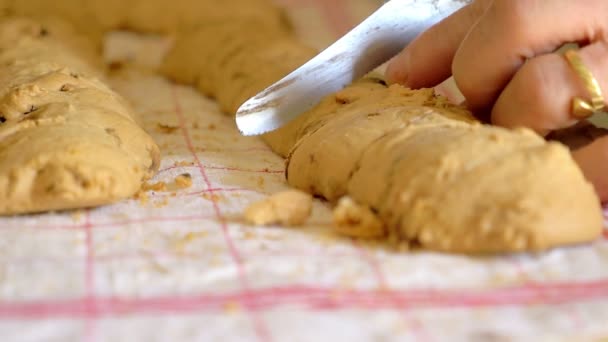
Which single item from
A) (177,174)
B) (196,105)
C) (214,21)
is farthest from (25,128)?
(214,21)

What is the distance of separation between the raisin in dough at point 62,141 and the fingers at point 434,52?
0.39 metres

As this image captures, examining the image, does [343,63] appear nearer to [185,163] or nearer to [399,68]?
[399,68]

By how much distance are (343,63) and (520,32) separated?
299 mm

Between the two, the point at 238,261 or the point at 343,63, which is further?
the point at 343,63

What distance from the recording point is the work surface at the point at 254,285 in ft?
2.03

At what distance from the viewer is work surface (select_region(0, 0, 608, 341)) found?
619mm

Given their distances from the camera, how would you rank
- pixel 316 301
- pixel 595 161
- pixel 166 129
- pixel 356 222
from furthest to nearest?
1. pixel 166 129
2. pixel 595 161
3. pixel 356 222
4. pixel 316 301

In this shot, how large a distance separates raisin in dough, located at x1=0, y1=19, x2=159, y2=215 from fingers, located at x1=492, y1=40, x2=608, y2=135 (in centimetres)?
48

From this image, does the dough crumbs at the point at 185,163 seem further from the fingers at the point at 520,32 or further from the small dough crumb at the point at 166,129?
the fingers at the point at 520,32

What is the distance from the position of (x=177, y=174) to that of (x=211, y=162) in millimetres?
73

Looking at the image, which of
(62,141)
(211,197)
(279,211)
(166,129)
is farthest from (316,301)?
(166,129)

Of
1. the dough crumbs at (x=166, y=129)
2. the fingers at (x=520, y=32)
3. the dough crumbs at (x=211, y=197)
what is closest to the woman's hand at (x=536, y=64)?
the fingers at (x=520, y=32)

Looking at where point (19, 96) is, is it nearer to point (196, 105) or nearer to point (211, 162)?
point (211, 162)

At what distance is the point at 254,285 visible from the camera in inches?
26.5
